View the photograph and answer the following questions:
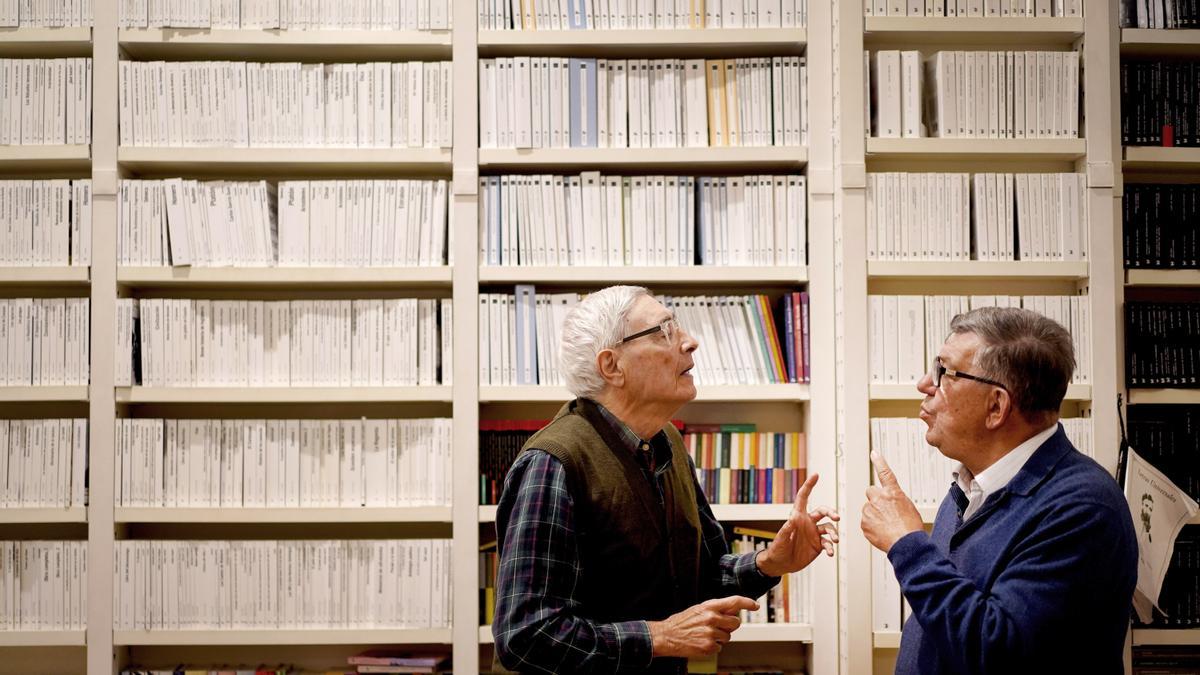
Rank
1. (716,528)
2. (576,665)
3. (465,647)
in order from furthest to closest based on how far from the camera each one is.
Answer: (465,647)
(716,528)
(576,665)

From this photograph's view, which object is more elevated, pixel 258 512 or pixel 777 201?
pixel 777 201

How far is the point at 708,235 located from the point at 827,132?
0.48 metres

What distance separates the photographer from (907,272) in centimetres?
275

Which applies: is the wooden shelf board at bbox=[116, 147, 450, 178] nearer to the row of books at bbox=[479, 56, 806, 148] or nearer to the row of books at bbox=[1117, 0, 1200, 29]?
the row of books at bbox=[479, 56, 806, 148]

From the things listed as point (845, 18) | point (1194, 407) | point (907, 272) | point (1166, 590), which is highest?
point (845, 18)

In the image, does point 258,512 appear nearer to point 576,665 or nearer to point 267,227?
point 267,227

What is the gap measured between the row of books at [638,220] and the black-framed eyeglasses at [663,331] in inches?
34.8

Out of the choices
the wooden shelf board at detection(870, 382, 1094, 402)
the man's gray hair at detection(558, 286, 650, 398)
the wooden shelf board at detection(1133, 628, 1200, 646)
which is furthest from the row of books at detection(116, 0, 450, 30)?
the wooden shelf board at detection(1133, 628, 1200, 646)

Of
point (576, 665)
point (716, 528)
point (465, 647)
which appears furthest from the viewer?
point (465, 647)

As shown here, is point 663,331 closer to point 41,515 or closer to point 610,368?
point 610,368

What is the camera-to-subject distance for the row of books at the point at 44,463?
2756 millimetres

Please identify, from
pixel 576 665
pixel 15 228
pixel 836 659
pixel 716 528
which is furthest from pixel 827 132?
pixel 15 228

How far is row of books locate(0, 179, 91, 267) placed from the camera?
279 centimetres

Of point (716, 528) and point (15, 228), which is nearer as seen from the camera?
point (716, 528)
